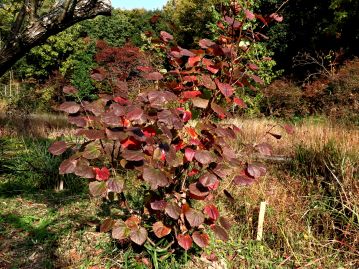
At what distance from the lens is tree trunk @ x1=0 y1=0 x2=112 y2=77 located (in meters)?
3.78

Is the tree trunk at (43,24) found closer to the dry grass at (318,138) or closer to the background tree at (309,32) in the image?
the dry grass at (318,138)

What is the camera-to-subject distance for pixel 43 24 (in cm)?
379

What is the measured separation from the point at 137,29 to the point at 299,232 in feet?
64.0

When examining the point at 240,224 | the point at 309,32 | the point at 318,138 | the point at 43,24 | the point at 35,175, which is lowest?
the point at 35,175

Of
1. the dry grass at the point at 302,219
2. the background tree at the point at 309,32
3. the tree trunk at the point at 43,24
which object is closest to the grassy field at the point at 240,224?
the dry grass at the point at 302,219

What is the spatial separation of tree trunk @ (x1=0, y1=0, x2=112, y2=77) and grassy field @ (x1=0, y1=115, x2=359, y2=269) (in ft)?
3.87

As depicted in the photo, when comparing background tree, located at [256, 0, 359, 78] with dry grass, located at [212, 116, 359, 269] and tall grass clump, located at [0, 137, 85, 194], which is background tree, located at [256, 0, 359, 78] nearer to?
dry grass, located at [212, 116, 359, 269]

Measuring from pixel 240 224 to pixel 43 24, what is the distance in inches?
106

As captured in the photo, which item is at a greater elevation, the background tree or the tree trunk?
the tree trunk

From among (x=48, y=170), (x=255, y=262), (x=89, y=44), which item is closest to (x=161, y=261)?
(x=255, y=262)

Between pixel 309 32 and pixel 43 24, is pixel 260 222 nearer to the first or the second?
pixel 43 24

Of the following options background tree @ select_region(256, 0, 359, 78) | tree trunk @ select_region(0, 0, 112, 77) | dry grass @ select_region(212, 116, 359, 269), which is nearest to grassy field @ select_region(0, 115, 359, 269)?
dry grass @ select_region(212, 116, 359, 269)

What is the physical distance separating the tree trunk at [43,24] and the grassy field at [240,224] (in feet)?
3.87

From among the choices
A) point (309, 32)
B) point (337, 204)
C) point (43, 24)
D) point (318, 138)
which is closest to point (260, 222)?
point (337, 204)
